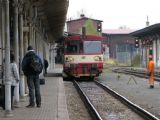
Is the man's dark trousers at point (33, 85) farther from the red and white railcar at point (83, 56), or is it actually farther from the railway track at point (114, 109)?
the red and white railcar at point (83, 56)

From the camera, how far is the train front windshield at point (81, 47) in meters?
34.6

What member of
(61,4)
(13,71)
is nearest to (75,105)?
(13,71)

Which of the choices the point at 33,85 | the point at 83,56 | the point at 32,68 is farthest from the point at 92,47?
the point at 32,68

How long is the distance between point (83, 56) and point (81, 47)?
671mm

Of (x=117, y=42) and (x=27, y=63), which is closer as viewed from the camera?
(x=27, y=63)

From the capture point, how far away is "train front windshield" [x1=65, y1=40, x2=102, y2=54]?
1363 inches

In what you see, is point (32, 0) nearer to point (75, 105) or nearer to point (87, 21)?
point (75, 105)

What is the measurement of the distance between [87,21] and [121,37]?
9.00 metres

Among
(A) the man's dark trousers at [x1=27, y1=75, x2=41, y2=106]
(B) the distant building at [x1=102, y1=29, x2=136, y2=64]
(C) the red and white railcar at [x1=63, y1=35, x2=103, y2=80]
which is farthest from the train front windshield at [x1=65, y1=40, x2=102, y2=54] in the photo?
(B) the distant building at [x1=102, y1=29, x2=136, y2=64]

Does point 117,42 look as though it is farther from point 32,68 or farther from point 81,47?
point 32,68

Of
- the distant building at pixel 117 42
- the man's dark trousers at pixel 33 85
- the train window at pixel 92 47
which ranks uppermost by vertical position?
the distant building at pixel 117 42

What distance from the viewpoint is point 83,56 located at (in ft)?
113

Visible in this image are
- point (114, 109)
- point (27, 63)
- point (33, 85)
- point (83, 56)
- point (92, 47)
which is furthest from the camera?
point (92, 47)

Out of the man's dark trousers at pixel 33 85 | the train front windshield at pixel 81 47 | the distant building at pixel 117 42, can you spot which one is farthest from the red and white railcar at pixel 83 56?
the distant building at pixel 117 42
